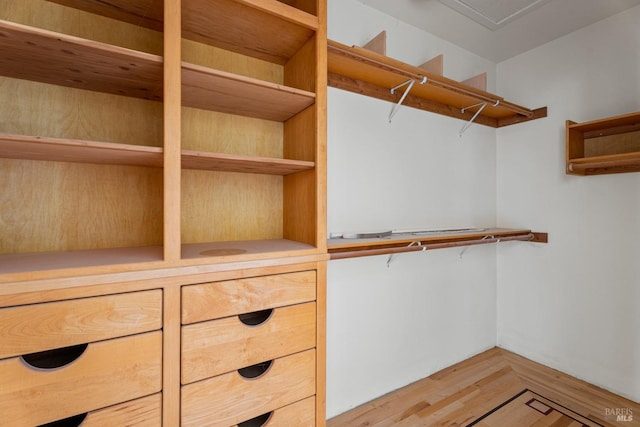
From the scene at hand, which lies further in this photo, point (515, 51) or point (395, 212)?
point (515, 51)

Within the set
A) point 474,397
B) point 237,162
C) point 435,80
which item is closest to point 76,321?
point 237,162

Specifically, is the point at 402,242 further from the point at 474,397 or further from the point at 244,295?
the point at 474,397

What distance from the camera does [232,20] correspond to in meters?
1.15

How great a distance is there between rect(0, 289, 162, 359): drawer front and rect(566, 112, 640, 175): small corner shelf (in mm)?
2543

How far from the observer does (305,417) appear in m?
1.16

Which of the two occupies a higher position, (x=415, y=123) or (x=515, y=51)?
(x=515, y=51)

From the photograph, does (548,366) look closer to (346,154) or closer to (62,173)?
(346,154)

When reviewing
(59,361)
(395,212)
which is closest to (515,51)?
(395,212)

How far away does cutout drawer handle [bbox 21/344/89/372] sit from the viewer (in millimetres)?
827

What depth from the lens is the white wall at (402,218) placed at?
5.87ft

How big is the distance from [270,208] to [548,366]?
2.57 metres

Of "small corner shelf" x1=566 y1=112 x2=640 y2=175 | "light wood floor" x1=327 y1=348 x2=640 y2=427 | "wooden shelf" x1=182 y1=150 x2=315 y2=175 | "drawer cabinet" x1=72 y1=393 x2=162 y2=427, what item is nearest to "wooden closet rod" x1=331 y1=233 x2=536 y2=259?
"wooden shelf" x1=182 y1=150 x2=315 y2=175

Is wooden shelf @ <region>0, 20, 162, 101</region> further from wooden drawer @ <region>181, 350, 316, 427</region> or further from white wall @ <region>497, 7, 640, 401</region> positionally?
white wall @ <region>497, 7, 640, 401</region>

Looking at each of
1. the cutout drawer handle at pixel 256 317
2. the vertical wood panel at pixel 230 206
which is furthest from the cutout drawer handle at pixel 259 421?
the vertical wood panel at pixel 230 206
